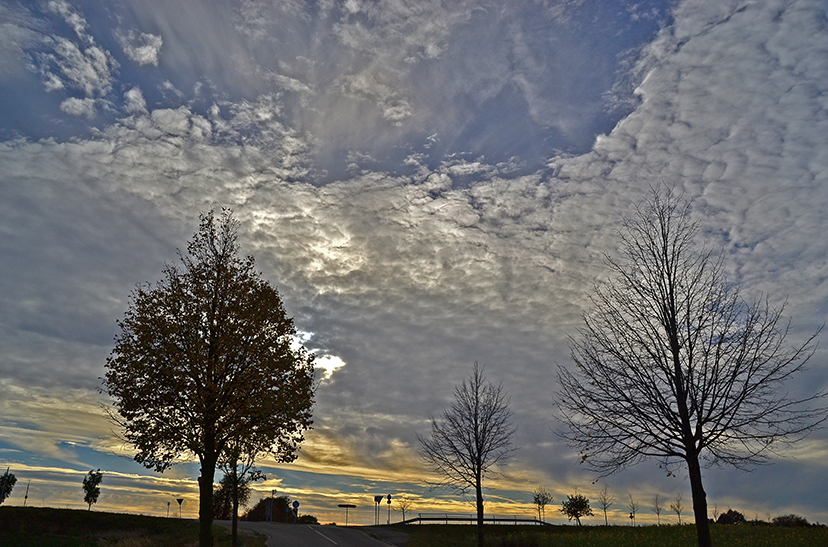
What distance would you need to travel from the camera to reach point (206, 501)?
1636 cm

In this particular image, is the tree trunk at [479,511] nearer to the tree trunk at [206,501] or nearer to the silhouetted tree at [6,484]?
the tree trunk at [206,501]

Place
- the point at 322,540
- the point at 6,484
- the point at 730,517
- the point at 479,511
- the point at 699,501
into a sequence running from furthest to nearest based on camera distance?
the point at 6,484
the point at 730,517
the point at 322,540
the point at 479,511
the point at 699,501

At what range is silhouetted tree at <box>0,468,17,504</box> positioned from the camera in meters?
77.9

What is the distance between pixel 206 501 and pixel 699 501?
14.8 metres

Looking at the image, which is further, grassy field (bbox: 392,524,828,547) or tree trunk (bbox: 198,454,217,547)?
grassy field (bbox: 392,524,828,547)

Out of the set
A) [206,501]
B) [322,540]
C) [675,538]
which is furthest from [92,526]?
[675,538]

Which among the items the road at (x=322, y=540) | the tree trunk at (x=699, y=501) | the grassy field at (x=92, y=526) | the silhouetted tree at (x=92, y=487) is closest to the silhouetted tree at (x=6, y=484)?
the silhouetted tree at (x=92, y=487)

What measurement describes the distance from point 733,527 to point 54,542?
122ft

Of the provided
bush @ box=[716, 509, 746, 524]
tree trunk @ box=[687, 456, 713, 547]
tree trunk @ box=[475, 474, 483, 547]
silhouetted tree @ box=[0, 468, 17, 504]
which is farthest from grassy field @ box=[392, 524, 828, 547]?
silhouetted tree @ box=[0, 468, 17, 504]

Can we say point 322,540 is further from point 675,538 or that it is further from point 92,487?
point 92,487

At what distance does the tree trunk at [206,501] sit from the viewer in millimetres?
16078

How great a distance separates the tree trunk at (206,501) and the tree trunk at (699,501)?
46.8 ft

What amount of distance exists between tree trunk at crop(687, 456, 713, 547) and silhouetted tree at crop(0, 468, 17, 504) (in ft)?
327

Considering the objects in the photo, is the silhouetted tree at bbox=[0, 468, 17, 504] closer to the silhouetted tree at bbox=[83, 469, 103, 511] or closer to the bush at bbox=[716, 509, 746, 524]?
the silhouetted tree at bbox=[83, 469, 103, 511]
